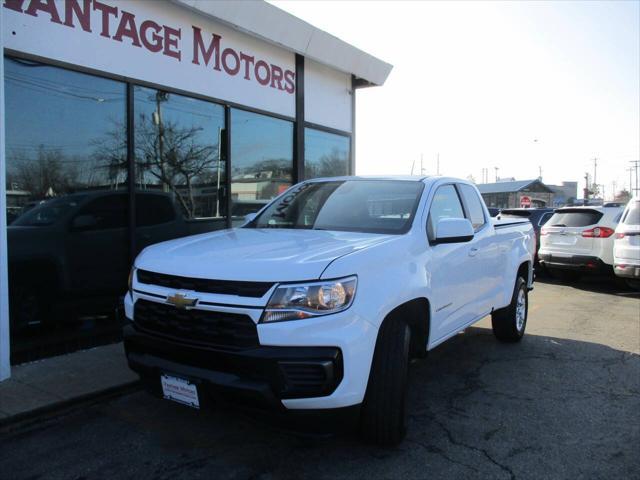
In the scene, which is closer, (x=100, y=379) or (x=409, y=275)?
(x=409, y=275)

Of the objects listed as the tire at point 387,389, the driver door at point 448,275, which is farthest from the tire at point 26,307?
the driver door at point 448,275

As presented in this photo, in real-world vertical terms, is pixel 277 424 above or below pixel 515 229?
below

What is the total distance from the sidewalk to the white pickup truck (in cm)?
116

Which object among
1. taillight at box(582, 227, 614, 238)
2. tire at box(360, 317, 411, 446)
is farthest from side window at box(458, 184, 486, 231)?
taillight at box(582, 227, 614, 238)

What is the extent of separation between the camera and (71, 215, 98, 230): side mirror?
Result: 18.2 feet

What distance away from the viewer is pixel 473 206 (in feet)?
17.1

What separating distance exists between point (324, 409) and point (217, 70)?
557 centimetres

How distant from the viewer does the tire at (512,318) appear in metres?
5.83

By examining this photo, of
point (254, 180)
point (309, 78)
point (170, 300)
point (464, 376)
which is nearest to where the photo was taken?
point (170, 300)

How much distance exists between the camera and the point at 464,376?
492 cm

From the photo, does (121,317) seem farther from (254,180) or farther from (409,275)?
(254,180)

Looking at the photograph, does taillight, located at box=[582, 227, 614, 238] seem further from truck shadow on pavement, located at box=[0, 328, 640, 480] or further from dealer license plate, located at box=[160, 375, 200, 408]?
→ dealer license plate, located at box=[160, 375, 200, 408]

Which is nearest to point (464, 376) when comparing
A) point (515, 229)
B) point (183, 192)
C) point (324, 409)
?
point (515, 229)

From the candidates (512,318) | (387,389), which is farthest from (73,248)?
(512,318)
